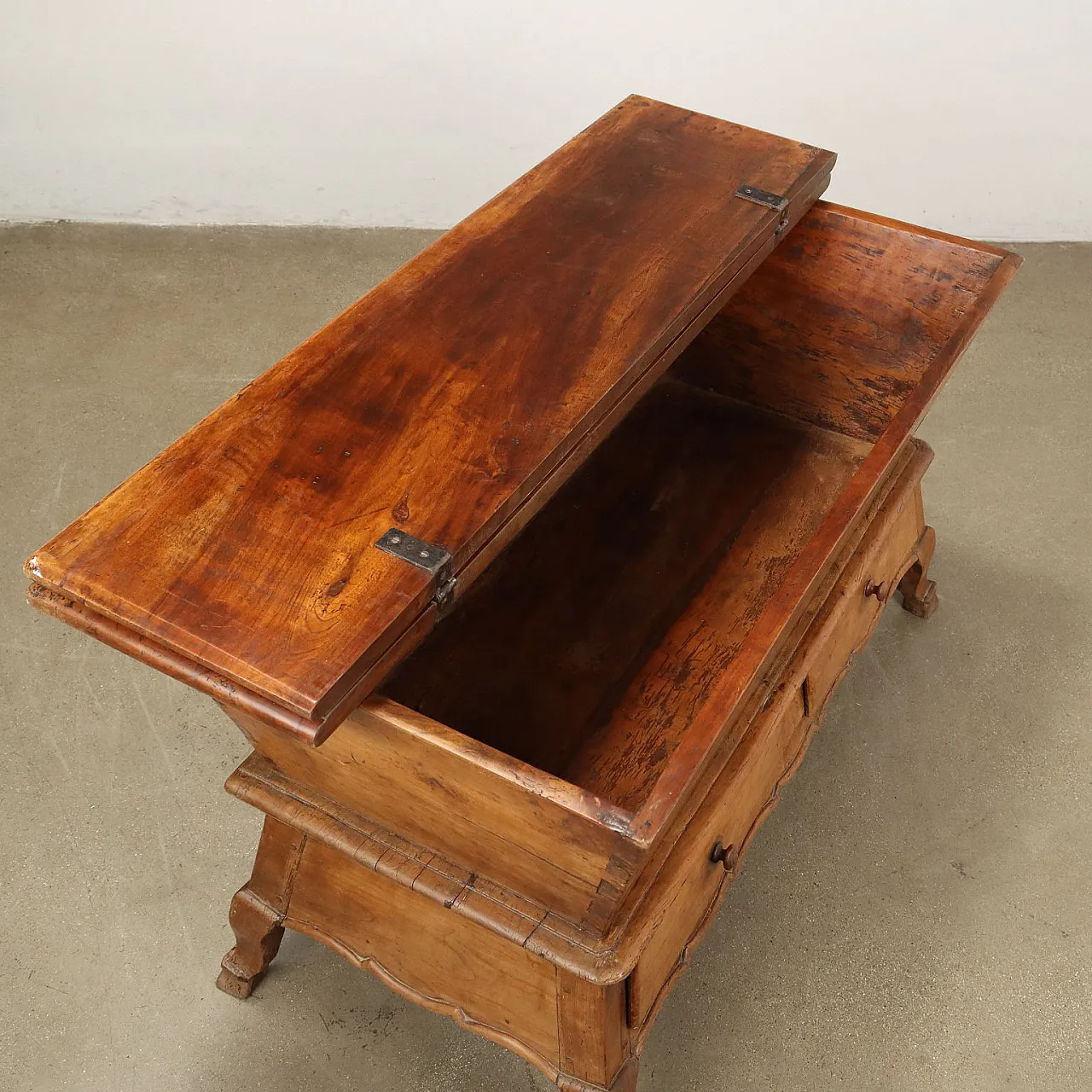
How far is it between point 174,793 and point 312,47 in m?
1.93

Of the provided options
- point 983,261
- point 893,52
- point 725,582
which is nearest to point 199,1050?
point 725,582

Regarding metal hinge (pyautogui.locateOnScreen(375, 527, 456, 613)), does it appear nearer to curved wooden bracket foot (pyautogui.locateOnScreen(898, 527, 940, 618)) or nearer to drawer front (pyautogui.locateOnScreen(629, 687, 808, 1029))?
drawer front (pyautogui.locateOnScreen(629, 687, 808, 1029))

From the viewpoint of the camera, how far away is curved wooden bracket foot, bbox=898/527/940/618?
2.22 meters

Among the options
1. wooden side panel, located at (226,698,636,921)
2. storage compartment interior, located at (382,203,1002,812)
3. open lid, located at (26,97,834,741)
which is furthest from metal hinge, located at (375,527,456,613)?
storage compartment interior, located at (382,203,1002,812)

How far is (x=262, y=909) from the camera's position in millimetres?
1693

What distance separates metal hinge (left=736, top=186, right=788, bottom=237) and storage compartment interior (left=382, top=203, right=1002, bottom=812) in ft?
0.64

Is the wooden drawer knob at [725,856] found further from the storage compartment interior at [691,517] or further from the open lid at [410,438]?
the open lid at [410,438]

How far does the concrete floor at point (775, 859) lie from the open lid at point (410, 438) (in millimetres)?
834

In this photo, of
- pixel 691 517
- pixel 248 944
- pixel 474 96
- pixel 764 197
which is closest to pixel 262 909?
pixel 248 944

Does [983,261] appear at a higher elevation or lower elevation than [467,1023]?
higher

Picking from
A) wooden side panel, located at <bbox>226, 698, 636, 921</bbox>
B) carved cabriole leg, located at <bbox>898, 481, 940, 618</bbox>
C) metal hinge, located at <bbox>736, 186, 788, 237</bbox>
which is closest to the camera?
wooden side panel, located at <bbox>226, 698, 636, 921</bbox>

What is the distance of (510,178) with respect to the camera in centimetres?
327

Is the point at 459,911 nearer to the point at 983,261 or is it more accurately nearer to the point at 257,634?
the point at 257,634

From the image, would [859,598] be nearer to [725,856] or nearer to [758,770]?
[758,770]
